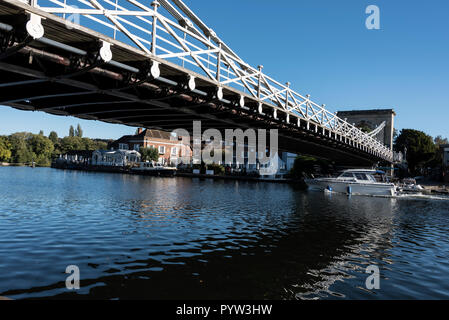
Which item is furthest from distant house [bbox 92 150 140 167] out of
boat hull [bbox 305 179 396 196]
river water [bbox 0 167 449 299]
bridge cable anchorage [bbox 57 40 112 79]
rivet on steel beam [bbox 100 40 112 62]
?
rivet on steel beam [bbox 100 40 112 62]

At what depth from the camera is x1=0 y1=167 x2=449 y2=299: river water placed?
9.17 m

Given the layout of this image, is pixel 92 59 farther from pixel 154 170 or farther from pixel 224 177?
pixel 154 170

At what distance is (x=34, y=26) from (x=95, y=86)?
4.78 m

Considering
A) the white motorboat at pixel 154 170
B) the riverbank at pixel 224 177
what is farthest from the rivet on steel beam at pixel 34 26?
the white motorboat at pixel 154 170

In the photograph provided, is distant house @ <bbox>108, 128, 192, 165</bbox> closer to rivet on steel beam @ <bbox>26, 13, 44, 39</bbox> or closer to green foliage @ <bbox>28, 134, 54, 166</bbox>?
green foliage @ <bbox>28, 134, 54, 166</bbox>

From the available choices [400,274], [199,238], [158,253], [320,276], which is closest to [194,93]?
[199,238]

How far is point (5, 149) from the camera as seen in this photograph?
492 feet

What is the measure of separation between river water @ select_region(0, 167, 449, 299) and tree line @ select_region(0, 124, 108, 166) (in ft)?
517

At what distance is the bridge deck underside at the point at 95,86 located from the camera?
1152cm

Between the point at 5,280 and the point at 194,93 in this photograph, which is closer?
the point at 5,280

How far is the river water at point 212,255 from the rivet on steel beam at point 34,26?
717 cm

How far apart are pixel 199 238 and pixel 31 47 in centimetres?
1023
